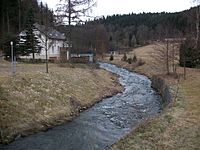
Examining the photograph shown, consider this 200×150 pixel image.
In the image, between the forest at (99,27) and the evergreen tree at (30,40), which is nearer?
the evergreen tree at (30,40)

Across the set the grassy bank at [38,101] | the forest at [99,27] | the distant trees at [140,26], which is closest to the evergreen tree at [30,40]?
the forest at [99,27]

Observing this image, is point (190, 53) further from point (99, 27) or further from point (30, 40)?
point (99, 27)

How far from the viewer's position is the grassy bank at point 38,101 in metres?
18.1

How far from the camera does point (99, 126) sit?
1994 centimetres

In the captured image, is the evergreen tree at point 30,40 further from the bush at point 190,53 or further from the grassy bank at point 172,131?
the grassy bank at point 172,131

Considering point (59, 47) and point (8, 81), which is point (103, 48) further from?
point (8, 81)

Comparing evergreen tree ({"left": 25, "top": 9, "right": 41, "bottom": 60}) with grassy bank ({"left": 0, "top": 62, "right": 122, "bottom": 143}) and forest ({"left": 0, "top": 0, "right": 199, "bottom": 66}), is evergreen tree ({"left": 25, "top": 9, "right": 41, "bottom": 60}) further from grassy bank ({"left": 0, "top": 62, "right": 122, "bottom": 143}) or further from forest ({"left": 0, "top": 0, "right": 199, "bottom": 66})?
grassy bank ({"left": 0, "top": 62, "right": 122, "bottom": 143})

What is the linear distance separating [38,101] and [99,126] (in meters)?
4.47

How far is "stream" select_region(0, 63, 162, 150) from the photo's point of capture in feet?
52.9

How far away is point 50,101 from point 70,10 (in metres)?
20.3

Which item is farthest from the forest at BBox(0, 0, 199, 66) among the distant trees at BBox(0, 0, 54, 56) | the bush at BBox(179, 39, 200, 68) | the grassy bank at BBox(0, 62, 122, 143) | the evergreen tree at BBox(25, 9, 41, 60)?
the grassy bank at BBox(0, 62, 122, 143)

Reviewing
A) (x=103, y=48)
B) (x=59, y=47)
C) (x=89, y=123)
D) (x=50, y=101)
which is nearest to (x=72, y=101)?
(x=50, y=101)

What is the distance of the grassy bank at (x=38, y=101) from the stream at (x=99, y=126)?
71 centimetres

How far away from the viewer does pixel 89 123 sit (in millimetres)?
20516
